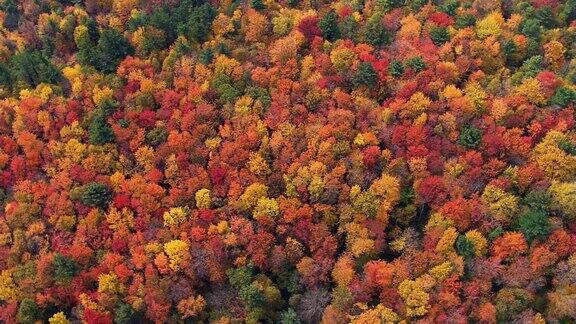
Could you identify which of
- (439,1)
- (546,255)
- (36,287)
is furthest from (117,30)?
(546,255)

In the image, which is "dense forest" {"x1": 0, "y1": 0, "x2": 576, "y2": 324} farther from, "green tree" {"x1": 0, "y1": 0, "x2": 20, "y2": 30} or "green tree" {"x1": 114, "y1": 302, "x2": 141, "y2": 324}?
"green tree" {"x1": 0, "y1": 0, "x2": 20, "y2": 30}

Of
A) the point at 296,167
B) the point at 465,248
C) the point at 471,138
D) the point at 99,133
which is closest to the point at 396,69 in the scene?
the point at 471,138

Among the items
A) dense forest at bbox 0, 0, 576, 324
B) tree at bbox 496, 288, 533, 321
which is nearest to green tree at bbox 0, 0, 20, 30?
dense forest at bbox 0, 0, 576, 324

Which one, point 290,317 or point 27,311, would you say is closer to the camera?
point 290,317

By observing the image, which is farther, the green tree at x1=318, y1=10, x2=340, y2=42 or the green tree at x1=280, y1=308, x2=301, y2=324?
the green tree at x1=318, y1=10, x2=340, y2=42

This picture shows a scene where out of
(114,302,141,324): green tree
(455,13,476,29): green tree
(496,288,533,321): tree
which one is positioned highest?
(455,13,476,29): green tree

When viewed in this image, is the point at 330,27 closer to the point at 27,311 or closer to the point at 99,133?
the point at 99,133

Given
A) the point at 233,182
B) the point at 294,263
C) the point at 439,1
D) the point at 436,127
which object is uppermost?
the point at 439,1

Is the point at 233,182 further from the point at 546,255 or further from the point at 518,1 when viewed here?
the point at 518,1
